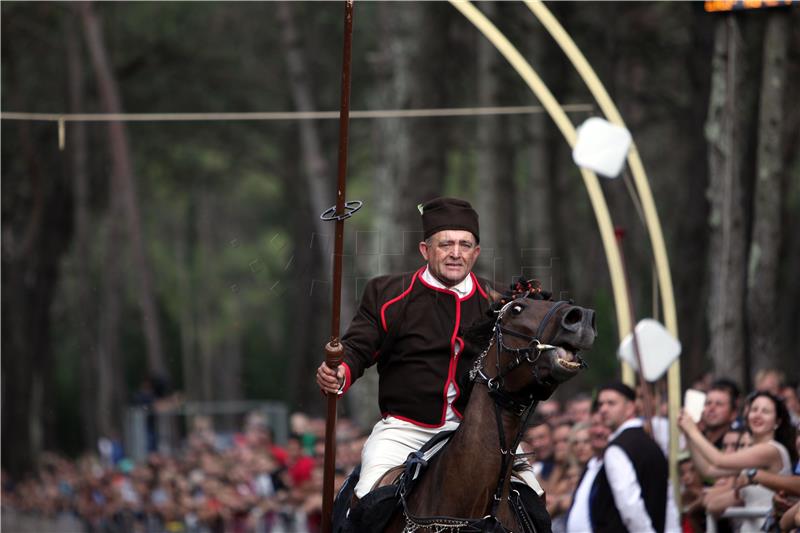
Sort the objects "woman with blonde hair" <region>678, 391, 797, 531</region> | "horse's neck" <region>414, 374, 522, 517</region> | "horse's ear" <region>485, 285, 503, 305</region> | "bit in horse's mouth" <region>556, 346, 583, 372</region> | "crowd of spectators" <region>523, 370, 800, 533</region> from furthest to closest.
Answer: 1. "woman with blonde hair" <region>678, 391, 797, 531</region>
2. "crowd of spectators" <region>523, 370, 800, 533</region>
3. "horse's ear" <region>485, 285, 503, 305</region>
4. "horse's neck" <region>414, 374, 522, 517</region>
5. "bit in horse's mouth" <region>556, 346, 583, 372</region>

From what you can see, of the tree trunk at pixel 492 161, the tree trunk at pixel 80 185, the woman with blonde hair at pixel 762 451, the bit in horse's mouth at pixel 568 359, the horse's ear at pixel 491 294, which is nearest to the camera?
the bit in horse's mouth at pixel 568 359

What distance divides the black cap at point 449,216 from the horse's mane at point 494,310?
0.50 metres

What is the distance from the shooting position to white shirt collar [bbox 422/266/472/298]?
29.6 ft

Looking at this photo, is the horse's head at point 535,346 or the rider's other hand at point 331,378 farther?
the rider's other hand at point 331,378

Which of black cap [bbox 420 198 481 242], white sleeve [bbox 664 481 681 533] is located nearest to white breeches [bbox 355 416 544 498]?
black cap [bbox 420 198 481 242]

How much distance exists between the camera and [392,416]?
906 centimetres

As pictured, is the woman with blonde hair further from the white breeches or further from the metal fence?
the metal fence

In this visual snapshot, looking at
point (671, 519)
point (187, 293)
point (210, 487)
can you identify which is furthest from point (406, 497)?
point (187, 293)

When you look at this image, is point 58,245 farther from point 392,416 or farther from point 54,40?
point 392,416

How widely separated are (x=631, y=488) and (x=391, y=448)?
3042 millimetres

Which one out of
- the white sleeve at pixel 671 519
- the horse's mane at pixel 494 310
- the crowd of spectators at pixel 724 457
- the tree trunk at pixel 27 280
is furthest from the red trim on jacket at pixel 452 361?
the tree trunk at pixel 27 280

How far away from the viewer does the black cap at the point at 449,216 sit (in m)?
8.80

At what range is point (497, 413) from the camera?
8.14 metres

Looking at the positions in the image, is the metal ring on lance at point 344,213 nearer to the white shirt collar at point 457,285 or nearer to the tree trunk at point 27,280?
the white shirt collar at point 457,285
